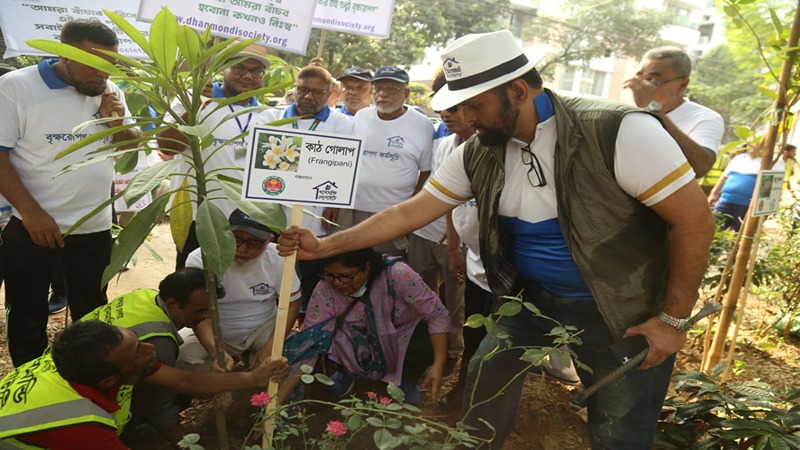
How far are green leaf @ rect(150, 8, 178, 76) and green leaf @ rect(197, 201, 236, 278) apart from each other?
39 centimetres

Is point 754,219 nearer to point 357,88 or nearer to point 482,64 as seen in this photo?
point 482,64

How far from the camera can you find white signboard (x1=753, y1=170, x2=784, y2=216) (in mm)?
2748

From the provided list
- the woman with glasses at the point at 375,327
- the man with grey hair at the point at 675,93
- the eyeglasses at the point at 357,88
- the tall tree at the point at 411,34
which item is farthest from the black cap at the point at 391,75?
the tall tree at the point at 411,34

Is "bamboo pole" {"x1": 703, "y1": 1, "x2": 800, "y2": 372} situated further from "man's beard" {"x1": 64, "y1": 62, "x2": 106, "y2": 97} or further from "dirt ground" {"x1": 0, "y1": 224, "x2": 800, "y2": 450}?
"man's beard" {"x1": 64, "y1": 62, "x2": 106, "y2": 97}

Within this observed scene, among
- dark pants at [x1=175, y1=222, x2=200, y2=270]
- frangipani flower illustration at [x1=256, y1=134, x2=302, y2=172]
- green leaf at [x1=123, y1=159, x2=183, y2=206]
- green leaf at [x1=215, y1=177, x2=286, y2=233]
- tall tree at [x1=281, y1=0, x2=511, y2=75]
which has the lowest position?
dark pants at [x1=175, y1=222, x2=200, y2=270]

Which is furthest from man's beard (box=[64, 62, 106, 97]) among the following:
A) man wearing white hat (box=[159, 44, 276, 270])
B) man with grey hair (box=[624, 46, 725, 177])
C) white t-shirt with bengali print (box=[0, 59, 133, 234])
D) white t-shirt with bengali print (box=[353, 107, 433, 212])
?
man with grey hair (box=[624, 46, 725, 177])

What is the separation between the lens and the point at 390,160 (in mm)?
3357

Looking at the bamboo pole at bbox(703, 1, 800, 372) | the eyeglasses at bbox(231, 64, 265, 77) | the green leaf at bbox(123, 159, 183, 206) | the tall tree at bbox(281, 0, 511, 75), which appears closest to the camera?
the green leaf at bbox(123, 159, 183, 206)

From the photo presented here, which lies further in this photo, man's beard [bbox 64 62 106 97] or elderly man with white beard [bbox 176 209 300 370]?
elderly man with white beard [bbox 176 209 300 370]

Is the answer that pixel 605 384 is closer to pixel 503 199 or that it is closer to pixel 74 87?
pixel 503 199

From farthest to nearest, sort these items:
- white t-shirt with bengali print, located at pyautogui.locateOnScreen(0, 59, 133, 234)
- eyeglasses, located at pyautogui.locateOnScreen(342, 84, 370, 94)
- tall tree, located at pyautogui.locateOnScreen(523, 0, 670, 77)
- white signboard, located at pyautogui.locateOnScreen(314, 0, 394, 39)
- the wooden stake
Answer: tall tree, located at pyautogui.locateOnScreen(523, 0, 670, 77), eyeglasses, located at pyautogui.locateOnScreen(342, 84, 370, 94), white signboard, located at pyautogui.locateOnScreen(314, 0, 394, 39), white t-shirt with bengali print, located at pyautogui.locateOnScreen(0, 59, 133, 234), the wooden stake

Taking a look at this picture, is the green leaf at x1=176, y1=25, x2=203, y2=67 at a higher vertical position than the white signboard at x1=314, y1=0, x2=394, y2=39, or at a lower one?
lower

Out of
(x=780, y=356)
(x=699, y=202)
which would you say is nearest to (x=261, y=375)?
(x=699, y=202)

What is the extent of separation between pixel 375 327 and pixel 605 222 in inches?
52.8
